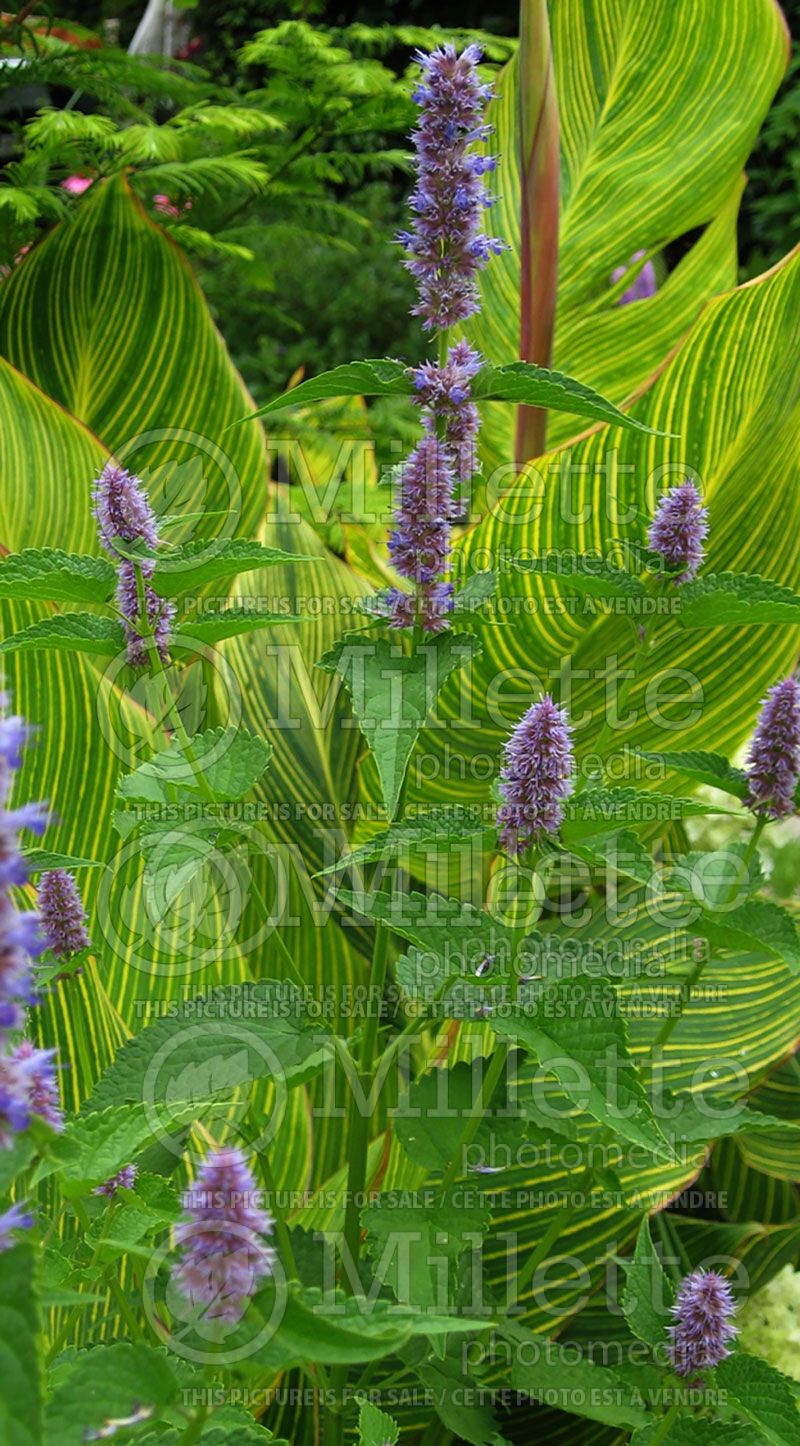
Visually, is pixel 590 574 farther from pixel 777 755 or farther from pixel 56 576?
pixel 56 576

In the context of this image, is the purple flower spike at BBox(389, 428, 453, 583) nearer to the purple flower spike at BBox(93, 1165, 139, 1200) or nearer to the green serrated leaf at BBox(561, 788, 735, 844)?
the green serrated leaf at BBox(561, 788, 735, 844)

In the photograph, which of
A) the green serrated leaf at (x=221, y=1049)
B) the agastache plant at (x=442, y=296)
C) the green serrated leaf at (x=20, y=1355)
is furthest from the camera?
the agastache plant at (x=442, y=296)

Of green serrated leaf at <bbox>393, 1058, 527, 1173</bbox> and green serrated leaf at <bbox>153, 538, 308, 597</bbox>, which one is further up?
green serrated leaf at <bbox>153, 538, 308, 597</bbox>

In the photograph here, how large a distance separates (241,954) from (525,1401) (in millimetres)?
437

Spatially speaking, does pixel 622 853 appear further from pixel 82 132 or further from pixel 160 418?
pixel 82 132

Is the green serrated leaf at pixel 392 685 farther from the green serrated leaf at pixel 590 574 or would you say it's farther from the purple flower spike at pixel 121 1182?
the purple flower spike at pixel 121 1182

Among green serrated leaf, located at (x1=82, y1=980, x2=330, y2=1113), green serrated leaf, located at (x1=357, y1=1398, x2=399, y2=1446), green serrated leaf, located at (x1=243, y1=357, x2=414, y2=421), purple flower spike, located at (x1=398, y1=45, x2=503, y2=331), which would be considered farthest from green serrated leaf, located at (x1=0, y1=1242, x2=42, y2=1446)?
purple flower spike, located at (x1=398, y1=45, x2=503, y2=331)

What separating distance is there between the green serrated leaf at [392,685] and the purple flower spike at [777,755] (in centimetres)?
18

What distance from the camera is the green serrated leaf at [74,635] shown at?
2.11ft

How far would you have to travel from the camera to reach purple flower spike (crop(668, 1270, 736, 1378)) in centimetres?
69

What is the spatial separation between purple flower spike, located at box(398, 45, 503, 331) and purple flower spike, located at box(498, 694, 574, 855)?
0.24 m

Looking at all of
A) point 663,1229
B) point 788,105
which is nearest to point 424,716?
point 663,1229

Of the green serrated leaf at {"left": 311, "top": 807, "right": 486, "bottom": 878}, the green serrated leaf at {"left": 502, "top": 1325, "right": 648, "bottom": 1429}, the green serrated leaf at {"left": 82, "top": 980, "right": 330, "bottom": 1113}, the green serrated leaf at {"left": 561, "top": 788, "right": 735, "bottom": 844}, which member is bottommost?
the green serrated leaf at {"left": 502, "top": 1325, "right": 648, "bottom": 1429}

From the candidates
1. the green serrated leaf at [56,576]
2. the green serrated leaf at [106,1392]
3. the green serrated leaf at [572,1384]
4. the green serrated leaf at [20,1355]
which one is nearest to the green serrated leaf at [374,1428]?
the green serrated leaf at [572,1384]
